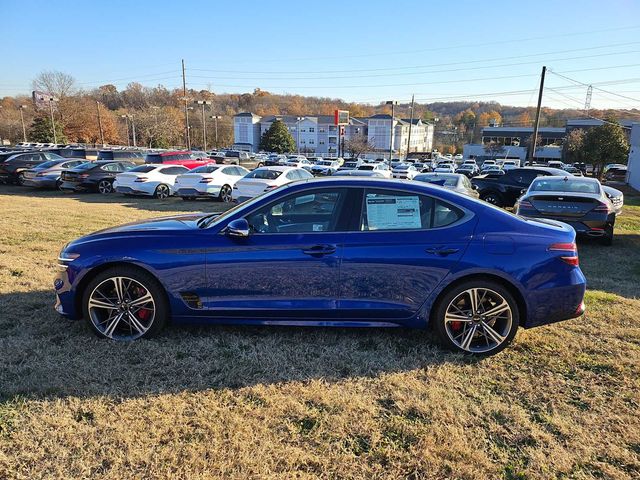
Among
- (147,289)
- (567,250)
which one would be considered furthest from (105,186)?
(567,250)

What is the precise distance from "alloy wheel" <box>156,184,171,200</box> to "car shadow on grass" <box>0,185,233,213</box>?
0.21m

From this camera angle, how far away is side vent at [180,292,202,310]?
3889 mm

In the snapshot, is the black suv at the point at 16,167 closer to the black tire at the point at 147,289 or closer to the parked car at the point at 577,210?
the black tire at the point at 147,289

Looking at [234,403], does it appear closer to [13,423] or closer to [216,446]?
[216,446]

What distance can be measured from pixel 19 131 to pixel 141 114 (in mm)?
24138

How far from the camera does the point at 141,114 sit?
80938 millimetres

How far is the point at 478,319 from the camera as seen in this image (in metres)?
3.88

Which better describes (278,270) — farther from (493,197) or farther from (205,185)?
(493,197)

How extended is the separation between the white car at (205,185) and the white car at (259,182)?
5.37ft

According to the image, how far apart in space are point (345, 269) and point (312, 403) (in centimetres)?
113

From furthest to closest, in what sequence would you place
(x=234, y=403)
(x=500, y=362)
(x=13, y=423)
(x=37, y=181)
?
1. (x=37, y=181)
2. (x=500, y=362)
3. (x=234, y=403)
4. (x=13, y=423)

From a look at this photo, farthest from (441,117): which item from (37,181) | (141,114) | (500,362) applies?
(500,362)

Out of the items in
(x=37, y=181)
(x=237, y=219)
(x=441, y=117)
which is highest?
(x=441, y=117)

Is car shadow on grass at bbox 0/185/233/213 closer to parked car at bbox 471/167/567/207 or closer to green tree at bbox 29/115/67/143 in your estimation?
parked car at bbox 471/167/567/207
